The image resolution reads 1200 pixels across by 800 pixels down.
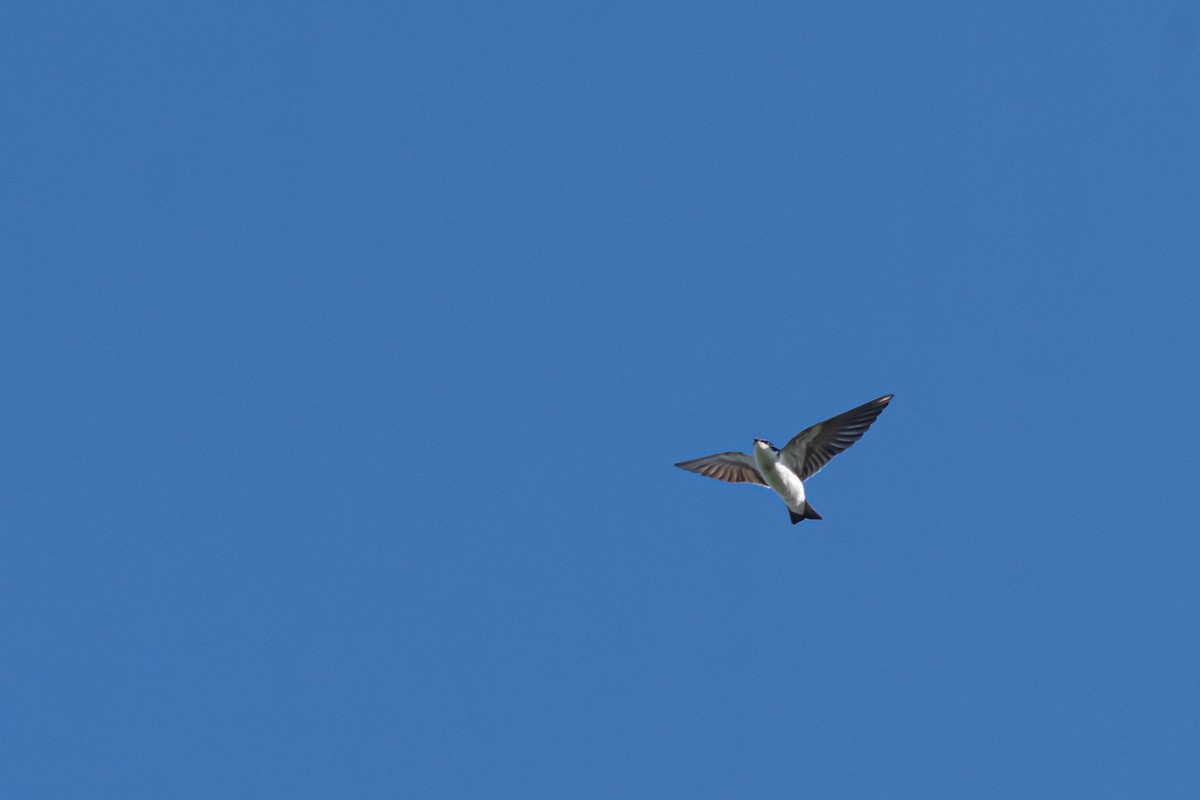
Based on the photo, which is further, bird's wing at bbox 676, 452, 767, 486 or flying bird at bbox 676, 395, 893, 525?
bird's wing at bbox 676, 452, 767, 486

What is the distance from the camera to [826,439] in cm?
2334

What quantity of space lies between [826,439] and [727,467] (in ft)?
6.12

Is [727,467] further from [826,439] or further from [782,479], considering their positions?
[826,439]

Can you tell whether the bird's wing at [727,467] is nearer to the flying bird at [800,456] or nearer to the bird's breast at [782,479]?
the flying bird at [800,456]

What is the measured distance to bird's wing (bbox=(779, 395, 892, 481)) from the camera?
23.1 m

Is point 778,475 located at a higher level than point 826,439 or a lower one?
lower

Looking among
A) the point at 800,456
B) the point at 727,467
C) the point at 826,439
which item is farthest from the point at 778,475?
the point at 727,467

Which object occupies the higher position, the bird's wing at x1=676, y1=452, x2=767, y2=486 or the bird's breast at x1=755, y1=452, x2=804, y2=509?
the bird's wing at x1=676, y1=452, x2=767, y2=486

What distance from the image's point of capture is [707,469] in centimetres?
2434

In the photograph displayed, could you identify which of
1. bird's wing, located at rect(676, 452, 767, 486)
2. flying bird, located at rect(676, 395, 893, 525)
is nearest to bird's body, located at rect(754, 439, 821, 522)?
flying bird, located at rect(676, 395, 893, 525)

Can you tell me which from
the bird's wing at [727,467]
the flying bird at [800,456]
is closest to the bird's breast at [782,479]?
the flying bird at [800,456]

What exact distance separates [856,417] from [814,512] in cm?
178

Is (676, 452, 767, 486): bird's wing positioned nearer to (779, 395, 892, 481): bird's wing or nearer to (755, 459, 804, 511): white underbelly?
(755, 459, 804, 511): white underbelly

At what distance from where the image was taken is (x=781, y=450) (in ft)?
77.2
